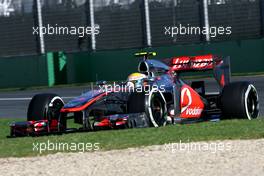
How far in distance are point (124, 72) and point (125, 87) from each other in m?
15.5

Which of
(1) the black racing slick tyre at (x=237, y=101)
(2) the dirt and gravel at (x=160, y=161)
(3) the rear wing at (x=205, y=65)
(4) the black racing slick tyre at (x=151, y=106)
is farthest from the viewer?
A: (3) the rear wing at (x=205, y=65)

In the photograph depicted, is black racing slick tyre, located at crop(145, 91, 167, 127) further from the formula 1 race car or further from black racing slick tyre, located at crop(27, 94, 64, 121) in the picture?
black racing slick tyre, located at crop(27, 94, 64, 121)

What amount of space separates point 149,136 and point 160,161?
2047 millimetres

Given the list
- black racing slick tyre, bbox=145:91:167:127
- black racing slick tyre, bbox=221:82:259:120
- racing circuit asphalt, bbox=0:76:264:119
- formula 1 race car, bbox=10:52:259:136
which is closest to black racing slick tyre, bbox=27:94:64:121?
formula 1 race car, bbox=10:52:259:136

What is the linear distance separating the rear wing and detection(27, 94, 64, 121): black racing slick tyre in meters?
2.24

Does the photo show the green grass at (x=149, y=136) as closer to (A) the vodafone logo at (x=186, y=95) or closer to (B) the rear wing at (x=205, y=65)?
(A) the vodafone logo at (x=186, y=95)

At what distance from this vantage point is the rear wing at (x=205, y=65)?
1346 cm

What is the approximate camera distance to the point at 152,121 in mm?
11969

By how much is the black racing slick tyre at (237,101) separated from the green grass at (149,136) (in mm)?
370

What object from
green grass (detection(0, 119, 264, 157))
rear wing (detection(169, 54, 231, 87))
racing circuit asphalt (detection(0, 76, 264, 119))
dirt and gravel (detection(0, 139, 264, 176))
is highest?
rear wing (detection(169, 54, 231, 87))

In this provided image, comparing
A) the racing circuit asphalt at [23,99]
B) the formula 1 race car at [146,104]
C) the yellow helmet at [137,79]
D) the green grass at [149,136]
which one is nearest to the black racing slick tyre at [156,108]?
the formula 1 race car at [146,104]

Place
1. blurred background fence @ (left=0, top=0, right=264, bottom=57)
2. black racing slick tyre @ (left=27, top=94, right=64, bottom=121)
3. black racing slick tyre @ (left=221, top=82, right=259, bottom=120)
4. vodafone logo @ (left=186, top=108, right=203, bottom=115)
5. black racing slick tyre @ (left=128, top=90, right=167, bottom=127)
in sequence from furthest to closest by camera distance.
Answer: blurred background fence @ (left=0, top=0, right=264, bottom=57) < vodafone logo @ (left=186, top=108, right=203, bottom=115) < black racing slick tyre @ (left=27, top=94, right=64, bottom=121) < black racing slick tyre @ (left=221, top=82, right=259, bottom=120) < black racing slick tyre @ (left=128, top=90, right=167, bottom=127)

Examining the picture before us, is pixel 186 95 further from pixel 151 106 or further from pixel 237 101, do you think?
pixel 151 106

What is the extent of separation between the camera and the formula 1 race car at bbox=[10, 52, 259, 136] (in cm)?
1195
